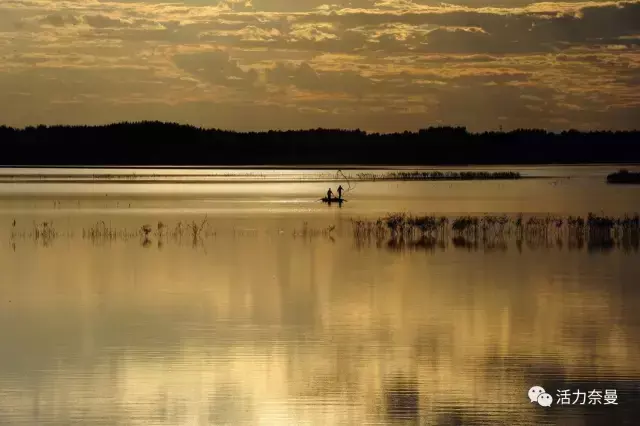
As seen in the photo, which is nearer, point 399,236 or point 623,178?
point 399,236

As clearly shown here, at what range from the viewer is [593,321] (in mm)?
18578

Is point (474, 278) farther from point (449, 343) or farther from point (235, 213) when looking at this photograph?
point (235, 213)

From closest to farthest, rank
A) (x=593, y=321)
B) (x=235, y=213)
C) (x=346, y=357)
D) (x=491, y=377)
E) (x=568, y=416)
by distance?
(x=568, y=416) < (x=491, y=377) < (x=346, y=357) < (x=593, y=321) < (x=235, y=213)

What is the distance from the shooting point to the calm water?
12.6 metres

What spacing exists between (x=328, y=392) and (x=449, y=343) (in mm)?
3518

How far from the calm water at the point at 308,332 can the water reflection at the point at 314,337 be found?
0.14 ft

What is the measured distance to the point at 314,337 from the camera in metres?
17.0

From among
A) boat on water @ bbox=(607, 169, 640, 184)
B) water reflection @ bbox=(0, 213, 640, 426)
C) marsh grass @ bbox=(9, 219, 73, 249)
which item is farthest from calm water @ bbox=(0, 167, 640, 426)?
boat on water @ bbox=(607, 169, 640, 184)

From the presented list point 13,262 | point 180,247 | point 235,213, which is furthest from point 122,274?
point 235,213

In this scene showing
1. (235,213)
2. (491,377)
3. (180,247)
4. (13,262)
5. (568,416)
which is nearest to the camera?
(568,416)

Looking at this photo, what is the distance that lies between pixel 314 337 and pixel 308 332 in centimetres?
49

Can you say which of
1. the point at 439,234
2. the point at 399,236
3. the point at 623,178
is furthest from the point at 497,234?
the point at 623,178

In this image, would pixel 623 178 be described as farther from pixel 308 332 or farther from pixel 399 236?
pixel 308 332

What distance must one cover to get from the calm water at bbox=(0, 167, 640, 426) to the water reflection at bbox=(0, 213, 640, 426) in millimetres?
44
